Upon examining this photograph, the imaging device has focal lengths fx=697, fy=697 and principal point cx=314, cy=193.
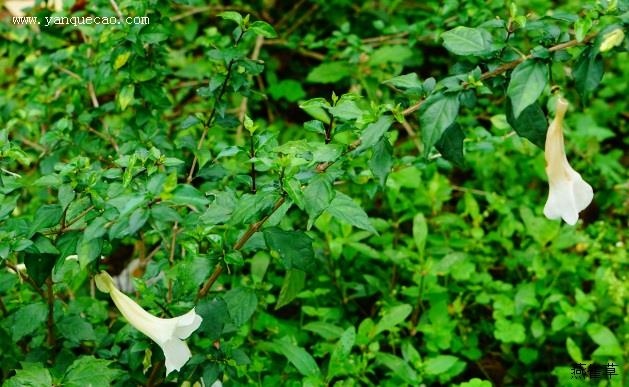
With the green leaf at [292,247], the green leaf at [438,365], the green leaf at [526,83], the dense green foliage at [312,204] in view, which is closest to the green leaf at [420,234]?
the dense green foliage at [312,204]

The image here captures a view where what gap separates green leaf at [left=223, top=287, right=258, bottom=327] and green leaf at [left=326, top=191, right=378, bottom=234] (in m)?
0.42

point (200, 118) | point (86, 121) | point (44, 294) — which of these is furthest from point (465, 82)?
point (86, 121)

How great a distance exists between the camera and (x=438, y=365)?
2.00 meters

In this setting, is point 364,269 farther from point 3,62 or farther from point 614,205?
point 3,62

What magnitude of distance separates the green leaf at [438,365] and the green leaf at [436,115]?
1.00m

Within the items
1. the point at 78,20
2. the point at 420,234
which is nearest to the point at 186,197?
the point at 420,234

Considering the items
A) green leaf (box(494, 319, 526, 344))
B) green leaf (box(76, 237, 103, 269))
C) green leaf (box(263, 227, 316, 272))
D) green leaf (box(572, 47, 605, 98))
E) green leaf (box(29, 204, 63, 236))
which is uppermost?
green leaf (box(572, 47, 605, 98))

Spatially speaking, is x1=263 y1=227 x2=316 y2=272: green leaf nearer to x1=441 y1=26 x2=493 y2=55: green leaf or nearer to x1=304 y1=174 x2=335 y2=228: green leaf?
x1=304 y1=174 x2=335 y2=228: green leaf

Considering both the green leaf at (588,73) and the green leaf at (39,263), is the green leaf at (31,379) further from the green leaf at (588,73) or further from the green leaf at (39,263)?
the green leaf at (588,73)

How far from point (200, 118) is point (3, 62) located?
6.14 ft

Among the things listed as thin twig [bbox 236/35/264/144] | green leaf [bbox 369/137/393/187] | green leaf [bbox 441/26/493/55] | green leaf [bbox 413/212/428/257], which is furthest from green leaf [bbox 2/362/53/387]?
thin twig [bbox 236/35/264/144]

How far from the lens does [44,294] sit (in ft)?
5.67

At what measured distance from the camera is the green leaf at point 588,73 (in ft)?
3.93

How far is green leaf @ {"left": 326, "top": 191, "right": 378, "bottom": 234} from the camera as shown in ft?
4.34
